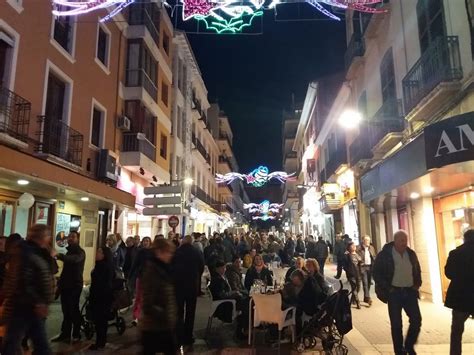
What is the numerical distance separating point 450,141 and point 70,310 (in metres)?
7.13

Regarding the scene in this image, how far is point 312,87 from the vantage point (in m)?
31.5

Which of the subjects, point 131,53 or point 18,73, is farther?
point 131,53

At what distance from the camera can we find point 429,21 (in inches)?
415

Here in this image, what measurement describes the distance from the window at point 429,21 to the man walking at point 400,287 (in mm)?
5724

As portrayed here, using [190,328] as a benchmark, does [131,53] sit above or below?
above

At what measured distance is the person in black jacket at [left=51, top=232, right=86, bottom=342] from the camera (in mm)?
7668

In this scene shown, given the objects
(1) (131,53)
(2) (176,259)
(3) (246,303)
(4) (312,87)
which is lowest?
(3) (246,303)

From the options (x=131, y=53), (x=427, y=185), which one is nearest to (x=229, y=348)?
(x=427, y=185)

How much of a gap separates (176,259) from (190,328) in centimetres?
125

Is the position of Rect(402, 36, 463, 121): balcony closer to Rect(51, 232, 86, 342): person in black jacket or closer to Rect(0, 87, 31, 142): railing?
Rect(51, 232, 86, 342): person in black jacket

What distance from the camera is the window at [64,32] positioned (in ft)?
46.4

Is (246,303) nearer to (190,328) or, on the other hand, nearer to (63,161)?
(190,328)

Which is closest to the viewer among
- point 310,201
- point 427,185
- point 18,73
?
point 427,185

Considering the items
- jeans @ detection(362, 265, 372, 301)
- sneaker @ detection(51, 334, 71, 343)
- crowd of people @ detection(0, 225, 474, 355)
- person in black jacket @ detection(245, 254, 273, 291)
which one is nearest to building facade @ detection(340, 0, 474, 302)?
jeans @ detection(362, 265, 372, 301)
